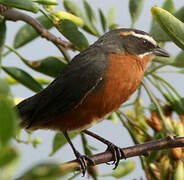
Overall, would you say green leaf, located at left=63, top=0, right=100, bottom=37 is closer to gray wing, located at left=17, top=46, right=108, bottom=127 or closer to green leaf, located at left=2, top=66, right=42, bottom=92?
gray wing, located at left=17, top=46, right=108, bottom=127

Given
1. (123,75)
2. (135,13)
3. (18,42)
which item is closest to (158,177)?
(123,75)

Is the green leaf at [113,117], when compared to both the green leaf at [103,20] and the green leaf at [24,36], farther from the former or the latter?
the green leaf at [24,36]

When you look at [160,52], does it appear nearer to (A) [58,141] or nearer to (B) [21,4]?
(A) [58,141]

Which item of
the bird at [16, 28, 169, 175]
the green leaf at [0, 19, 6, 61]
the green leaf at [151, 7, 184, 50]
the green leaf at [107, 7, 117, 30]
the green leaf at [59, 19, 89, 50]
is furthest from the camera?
the green leaf at [107, 7, 117, 30]

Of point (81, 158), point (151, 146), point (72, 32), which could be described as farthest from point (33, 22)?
point (151, 146)

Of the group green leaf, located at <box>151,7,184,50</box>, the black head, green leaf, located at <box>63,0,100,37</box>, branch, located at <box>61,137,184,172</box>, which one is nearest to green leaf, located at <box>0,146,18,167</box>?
green leaf, located at <box>151,7,184,50</box>

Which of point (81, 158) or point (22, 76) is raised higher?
point (22, 76)

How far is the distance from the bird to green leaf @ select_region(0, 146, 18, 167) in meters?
1.77

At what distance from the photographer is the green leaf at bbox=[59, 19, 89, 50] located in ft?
6.53

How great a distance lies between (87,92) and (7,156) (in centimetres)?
186

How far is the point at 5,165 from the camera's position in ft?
1.21

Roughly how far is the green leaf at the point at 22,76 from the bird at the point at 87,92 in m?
0.21

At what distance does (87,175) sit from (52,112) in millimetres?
427

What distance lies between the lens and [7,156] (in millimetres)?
361
